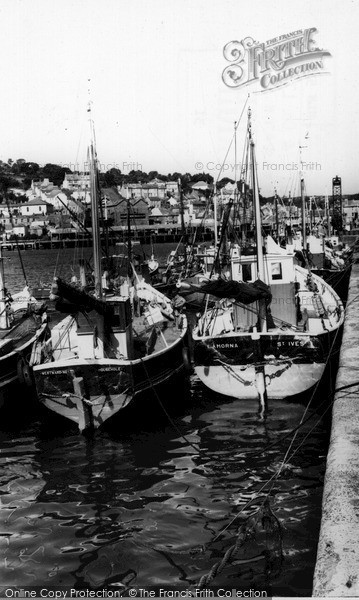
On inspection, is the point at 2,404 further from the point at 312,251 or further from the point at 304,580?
the point at 312,251

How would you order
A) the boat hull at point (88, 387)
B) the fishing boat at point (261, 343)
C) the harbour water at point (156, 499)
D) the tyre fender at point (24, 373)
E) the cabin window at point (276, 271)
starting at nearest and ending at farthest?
the harbour water at point (156, 499) < the boat hull at point (88, 387) < the fishing boat at point (261, 343) < the tyre fender at point (24, 373) < the cabin window at point (276, 271)

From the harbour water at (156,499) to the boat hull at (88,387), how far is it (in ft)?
2.34

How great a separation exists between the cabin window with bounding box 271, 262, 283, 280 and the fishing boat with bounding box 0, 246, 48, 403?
8426mm

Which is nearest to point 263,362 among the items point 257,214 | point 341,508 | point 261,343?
point 261,343

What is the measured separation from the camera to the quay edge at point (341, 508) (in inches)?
213

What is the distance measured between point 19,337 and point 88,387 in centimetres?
785

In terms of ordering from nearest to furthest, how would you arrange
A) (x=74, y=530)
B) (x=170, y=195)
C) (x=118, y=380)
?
(x=74, y=530) → (x=118, y=380) → (x=170, y=195)

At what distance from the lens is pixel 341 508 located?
6578 millimetres

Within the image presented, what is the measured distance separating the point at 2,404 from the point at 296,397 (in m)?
8.97

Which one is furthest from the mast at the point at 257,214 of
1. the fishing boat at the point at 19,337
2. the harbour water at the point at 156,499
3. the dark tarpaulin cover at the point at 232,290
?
the fishing boat at the point at 19,337

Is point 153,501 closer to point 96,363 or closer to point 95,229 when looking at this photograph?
point 96,363

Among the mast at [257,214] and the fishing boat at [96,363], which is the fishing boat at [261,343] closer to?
the mast at [257,214]

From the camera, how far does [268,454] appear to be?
13.8m

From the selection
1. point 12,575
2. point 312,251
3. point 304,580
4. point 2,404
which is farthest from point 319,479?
point 312,251
